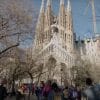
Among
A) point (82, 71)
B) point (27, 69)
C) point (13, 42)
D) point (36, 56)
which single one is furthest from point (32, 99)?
point (82, 71)

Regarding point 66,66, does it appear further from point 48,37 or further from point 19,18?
point 19,18

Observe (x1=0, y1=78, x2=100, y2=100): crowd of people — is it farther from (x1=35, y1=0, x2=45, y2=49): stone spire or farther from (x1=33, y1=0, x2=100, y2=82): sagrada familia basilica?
(x1=33, y1=0, x2=100, y2=82): sagrada familia basilica

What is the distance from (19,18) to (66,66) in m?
63.6

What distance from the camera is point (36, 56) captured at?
52.5 metres

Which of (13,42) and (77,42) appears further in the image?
(77,42)

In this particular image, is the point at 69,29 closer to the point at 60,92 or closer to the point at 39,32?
the point at 39,32

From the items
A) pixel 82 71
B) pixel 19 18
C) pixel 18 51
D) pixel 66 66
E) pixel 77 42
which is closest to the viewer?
pixel 19 18

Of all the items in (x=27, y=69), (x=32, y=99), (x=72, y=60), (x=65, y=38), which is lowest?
(x=32, y=99)

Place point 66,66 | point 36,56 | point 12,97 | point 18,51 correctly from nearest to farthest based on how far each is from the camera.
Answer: point 12,97
point 18,51
point 36,56
point 66,66

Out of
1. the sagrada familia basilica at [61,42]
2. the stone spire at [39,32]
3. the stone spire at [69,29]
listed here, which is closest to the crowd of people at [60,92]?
the stone spire at [39,32]

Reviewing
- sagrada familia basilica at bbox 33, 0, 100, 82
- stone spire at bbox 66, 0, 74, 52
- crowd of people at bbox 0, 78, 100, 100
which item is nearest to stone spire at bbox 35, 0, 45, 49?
sagrada familia basilica at bbox 33, 0, 100, 82

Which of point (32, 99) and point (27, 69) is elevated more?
point (27, 69)

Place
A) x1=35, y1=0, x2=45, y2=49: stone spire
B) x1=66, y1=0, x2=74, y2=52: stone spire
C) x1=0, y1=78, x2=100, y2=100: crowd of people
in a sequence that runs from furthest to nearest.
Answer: x1=66, y1=0, x2=74, y2=52: stone spire < x1=35, y1=0, x2=45, y2=49: stone spire < x1=0, y1=78, x2=100, y2=100: crowd of people

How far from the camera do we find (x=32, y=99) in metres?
26.8
